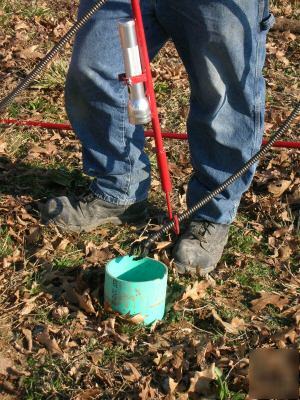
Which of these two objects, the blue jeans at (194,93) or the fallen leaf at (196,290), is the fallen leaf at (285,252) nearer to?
the blue jeans at (194,93)

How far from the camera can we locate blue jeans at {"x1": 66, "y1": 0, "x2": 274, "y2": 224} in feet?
9.00

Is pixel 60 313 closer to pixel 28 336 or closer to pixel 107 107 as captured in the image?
pixel 28 336

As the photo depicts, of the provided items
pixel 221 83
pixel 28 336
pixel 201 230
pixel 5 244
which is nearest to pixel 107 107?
pixel 221 83

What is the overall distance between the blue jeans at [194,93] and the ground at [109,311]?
0.33 metres

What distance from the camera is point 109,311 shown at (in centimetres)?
291

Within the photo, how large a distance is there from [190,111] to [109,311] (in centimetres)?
95

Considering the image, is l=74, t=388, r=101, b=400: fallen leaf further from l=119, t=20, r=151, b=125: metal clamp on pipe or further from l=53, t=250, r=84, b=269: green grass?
l=119, t=20, r=151, b=125: metal clamp on pipe

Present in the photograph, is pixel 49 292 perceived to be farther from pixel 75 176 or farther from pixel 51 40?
pixel 51 40

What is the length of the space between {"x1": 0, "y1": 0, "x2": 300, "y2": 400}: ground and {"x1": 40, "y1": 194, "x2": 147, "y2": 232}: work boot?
52 mm

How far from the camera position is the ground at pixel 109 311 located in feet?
8.62

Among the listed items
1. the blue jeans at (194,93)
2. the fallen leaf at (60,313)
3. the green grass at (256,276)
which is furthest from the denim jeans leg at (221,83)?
the fallen leaf at (60,313)

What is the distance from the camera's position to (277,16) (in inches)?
250

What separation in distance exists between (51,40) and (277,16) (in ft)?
6.83

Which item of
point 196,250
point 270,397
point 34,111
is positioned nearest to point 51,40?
point 34,111
